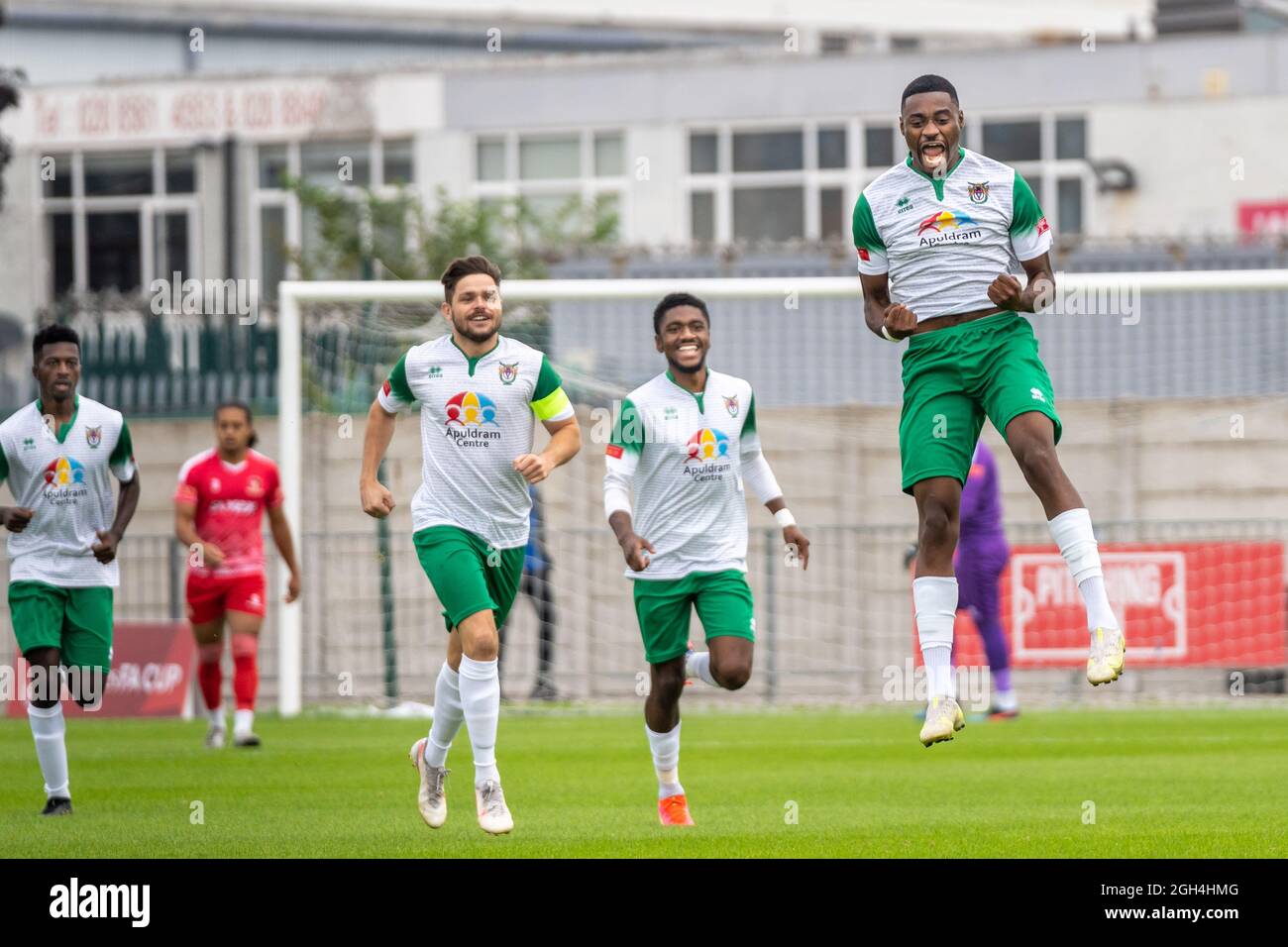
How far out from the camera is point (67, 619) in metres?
11.1

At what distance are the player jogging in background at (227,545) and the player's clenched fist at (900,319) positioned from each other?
7.55 metres

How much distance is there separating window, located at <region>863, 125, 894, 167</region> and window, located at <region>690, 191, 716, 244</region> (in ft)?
10.2

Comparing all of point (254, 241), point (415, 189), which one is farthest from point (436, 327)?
point (254, 241)

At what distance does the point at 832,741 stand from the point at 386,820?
5.75 meters

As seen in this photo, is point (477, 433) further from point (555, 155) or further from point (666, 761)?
point (555, 155)

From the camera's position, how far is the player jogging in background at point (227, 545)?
15375 mm

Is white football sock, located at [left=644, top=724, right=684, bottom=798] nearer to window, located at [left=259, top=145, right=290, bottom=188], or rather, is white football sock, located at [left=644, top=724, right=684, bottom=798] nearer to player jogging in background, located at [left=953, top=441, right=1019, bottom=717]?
player jogging in background, located at [left=953, top=441, right=1019, bottom=717]

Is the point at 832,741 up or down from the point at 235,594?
down

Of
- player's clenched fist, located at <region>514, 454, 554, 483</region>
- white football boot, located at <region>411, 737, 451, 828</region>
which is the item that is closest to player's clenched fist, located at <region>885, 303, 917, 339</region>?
player's clenched fist, located at <region>514, 454, 554, 483</region>

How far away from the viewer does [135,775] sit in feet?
42.9

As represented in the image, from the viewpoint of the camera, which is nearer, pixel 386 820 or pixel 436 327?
pixel 386 820

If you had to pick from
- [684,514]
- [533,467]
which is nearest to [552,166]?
[684,514]

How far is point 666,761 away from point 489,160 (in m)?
30.7
